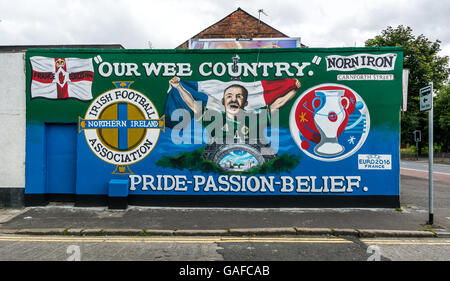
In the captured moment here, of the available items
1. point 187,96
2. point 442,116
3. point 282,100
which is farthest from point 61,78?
point 442,116

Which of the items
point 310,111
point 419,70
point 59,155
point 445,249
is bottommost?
point 445,249

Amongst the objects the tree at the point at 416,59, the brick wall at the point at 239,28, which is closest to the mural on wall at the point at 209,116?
the brick wall at the point at 239,28

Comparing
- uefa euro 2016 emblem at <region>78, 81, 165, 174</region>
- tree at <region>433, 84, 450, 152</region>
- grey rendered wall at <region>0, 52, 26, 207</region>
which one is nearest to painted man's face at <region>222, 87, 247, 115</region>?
uefa euro 2016 emblem at <region>78, 81, 165, 174</region>

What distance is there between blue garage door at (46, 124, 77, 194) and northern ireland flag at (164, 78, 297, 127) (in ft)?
10.1

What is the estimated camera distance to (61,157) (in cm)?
872

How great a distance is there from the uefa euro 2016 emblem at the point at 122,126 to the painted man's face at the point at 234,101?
6.48 feet

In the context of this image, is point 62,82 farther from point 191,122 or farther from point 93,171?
point 191,122

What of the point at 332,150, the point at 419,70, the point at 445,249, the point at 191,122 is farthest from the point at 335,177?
the point at 419,70

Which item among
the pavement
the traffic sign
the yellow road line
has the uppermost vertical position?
the traffic sign

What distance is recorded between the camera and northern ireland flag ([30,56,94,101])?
27.8ft

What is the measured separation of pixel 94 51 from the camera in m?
8.48

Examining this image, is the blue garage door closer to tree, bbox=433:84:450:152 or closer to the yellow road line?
the yellow road line

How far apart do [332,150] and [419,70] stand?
27739 millimetres

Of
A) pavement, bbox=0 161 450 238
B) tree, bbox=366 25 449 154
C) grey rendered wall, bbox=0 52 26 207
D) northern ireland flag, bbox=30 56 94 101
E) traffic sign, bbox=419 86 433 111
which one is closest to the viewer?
pavement, bbox=0 161 450 238
